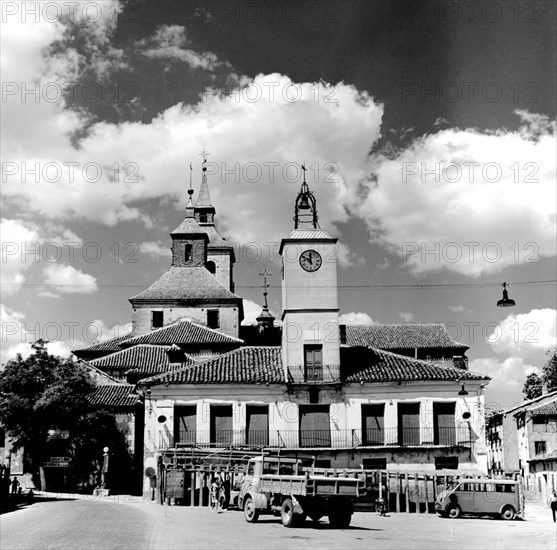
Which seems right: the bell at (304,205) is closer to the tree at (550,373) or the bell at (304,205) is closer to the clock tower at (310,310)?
the clock tower at (310,310)

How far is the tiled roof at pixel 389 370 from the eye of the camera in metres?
38.1

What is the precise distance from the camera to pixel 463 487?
95.0 feet

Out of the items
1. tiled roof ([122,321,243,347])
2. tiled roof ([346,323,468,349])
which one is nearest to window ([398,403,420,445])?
tiled roof ([122,321,243,347])

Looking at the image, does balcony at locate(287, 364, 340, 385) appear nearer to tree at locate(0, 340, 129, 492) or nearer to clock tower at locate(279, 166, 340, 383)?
clock tower at locate(279, 166, 340, 383)

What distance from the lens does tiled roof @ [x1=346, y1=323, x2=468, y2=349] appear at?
67500 millimetres

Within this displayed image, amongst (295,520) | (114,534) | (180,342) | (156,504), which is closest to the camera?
(114,534)

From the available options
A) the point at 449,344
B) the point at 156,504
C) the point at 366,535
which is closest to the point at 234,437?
the point at 156,504

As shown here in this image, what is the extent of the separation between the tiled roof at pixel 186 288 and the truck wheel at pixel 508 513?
40.1m

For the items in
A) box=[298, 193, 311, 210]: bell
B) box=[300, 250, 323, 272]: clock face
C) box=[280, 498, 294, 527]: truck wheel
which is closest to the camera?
box=[280, 498, 294, 527]: truck wheel

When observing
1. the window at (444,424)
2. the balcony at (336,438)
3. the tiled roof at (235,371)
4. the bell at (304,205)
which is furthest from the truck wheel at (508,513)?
the bell at (304,205)

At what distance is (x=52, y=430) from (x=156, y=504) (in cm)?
1395

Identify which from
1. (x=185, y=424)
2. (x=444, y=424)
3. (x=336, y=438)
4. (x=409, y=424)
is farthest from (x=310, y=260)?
(x=444, y=424)

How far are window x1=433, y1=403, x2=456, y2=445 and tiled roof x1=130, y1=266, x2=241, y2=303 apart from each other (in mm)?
30905

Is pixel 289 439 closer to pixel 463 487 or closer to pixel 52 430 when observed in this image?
pixel 463 487
